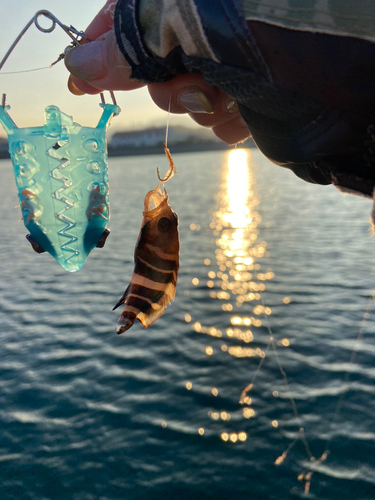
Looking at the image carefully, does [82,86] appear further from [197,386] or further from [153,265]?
[197,386]

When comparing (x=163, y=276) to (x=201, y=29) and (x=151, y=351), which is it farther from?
(x=151, y=351)

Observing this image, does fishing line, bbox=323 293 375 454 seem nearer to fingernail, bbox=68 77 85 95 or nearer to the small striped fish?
the small striped fish

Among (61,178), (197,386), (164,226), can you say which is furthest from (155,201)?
(197,386)

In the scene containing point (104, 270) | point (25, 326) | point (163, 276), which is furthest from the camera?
point (104, 270)

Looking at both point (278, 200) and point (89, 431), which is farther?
point (278, 200)

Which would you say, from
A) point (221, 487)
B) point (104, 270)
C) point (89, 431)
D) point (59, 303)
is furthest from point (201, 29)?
point (104, 270)

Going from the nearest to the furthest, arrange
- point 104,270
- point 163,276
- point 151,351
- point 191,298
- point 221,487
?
point 163,276 → point 221,487 → point 151,351 → point 191,298 → point 104,270

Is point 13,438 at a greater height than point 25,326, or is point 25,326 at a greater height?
point 25,326
